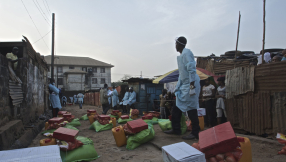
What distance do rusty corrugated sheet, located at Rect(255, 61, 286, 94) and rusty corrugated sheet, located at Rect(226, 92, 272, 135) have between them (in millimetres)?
168

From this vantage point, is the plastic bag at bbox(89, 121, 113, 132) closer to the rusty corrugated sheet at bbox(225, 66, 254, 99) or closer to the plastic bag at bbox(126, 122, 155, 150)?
the plastic bag at bbox(126, 122, 155, 150)

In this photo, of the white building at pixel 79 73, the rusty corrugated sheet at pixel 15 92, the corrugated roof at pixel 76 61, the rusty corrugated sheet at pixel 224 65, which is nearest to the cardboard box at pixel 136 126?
the rusty corrugated sheet at pixel 15 92

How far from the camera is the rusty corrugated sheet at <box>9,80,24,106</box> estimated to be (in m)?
4.27

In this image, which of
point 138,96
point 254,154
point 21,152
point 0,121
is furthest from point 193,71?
point 138,96

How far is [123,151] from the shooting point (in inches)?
130

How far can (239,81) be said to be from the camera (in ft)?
Answer: 15.2

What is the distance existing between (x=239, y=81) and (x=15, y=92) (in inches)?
212

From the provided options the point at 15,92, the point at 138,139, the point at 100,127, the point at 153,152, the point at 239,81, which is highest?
the point at 239,81

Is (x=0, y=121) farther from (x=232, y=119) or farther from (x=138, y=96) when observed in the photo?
(x=138, y=96)

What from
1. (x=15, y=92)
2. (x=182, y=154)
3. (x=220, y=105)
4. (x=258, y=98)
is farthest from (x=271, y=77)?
(x=15, y=92)

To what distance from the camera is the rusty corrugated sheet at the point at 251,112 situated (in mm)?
3918

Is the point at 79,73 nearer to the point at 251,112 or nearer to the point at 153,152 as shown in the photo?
the point at 251,112

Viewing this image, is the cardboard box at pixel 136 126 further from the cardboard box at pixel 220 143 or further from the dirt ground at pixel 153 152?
the cardboard box at pixel 220 143

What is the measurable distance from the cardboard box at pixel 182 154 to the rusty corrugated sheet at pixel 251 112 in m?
2.77
